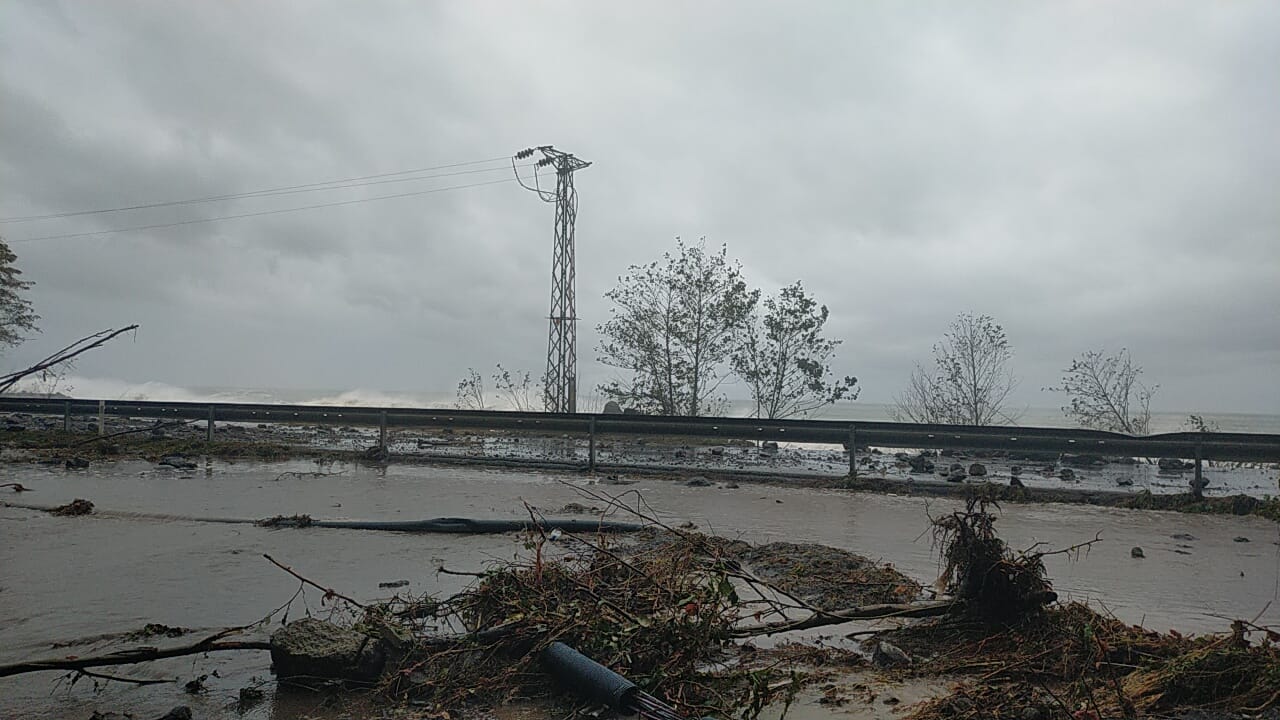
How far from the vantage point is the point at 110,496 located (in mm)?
10969

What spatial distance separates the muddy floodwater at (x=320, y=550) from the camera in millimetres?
4789

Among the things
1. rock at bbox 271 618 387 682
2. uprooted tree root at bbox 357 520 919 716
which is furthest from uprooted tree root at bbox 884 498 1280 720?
rock at bbox 271 618 387 682

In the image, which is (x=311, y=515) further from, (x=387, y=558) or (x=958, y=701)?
(x=958, y=701)

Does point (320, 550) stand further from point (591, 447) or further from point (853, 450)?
point (853, 450)

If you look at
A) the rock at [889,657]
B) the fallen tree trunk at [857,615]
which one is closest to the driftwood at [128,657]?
the fallen tree trunk at [857,615]

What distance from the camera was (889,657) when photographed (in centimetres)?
468

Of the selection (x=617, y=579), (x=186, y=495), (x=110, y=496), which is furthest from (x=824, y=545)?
(x=110, y=496)

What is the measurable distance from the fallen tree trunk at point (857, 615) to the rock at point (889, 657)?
0.32 meters

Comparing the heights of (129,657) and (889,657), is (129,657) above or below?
above

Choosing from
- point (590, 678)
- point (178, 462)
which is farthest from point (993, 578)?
point (178, 462)

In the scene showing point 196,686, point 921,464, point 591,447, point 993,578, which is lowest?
point 196,686

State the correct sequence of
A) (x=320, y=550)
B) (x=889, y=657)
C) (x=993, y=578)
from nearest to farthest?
(x=889, y=657) < (x=993, y=578) < (x=320, y=550)

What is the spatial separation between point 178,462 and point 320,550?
901cm

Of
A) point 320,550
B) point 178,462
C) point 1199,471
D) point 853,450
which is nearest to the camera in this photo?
point 320,550
